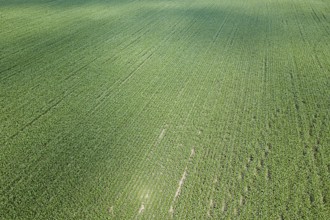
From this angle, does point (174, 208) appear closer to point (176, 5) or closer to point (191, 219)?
point (191, 219)

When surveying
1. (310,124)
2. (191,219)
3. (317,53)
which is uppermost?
(317,53)

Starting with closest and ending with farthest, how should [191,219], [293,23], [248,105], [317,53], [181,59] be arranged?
[191,219]
[248,105]
[181,59]
[317,53]
[293,23]

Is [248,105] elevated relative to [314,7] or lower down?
lower down

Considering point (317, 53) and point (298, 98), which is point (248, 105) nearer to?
point (298, 98)

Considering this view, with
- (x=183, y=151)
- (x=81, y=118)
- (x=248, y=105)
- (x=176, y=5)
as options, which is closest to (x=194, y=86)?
(x=248, y=105)

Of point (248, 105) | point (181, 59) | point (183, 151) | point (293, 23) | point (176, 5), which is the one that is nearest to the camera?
point (183, 151)

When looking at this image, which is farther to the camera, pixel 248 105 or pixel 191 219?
pixel 248 105
